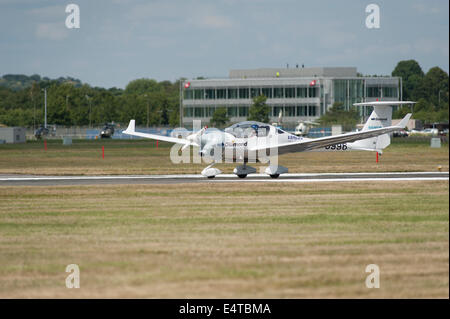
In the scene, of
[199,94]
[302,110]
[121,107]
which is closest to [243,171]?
[302,110]

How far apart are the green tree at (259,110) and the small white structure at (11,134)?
4734 centimetres

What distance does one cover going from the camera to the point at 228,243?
1285 cm

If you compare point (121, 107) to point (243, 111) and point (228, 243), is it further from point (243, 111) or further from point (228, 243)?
point (228, 243)

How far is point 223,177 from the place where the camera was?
27750 mm

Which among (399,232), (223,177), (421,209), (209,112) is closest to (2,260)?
(399,232)

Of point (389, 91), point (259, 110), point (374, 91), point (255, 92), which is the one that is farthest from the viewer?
point (255, 92)

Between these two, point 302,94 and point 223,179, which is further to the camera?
point 302,94

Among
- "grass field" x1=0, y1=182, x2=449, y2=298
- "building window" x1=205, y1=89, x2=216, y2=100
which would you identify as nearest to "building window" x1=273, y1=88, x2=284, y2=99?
"building window" x1=205, y1=89, x2=216, y2=100

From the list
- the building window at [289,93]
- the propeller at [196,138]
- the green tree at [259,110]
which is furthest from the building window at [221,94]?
the propeller at [196,138]

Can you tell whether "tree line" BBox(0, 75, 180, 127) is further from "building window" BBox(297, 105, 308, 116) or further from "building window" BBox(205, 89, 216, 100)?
"building window" BBox(297, 105, 308, 116)

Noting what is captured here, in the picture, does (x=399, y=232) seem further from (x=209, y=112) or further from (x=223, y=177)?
(x=209, y=112)

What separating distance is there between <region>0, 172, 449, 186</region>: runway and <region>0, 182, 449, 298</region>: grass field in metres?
4.36

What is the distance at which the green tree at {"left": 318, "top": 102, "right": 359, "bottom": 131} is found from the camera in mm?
100656

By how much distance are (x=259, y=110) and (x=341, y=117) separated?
17919 millimetres
